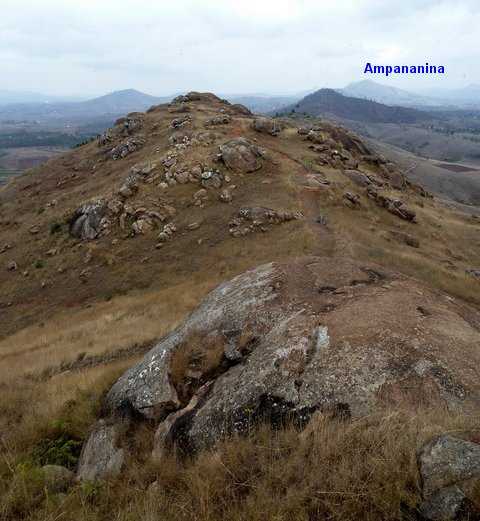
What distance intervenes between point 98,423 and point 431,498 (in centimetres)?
642

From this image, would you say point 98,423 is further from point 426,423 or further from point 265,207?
point 265,207

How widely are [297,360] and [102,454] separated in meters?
3.85

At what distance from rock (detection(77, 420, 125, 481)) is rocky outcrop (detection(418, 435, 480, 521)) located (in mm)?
4641

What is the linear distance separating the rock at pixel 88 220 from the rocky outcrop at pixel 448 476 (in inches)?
1222

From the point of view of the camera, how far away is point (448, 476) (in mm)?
4254

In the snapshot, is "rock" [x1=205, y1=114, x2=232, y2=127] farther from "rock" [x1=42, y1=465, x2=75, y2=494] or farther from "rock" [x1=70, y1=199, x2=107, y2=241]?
"rock" [x1=42, y1=465, x2=75, y2=494]

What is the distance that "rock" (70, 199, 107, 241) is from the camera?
32.7 metres

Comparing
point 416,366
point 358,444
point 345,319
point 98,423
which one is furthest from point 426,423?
point 98,423

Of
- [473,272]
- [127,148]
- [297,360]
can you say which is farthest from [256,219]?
[127,148]

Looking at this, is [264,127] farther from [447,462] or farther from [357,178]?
[447,462]

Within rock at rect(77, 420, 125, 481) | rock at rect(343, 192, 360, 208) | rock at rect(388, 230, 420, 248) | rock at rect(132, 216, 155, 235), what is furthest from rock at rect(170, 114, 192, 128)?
rock at rect(77, 420, 125, 481)

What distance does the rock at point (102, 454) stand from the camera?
675 cm

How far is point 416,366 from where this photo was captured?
676 cm

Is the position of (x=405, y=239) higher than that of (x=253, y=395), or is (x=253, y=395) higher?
(x=253, y=395)
